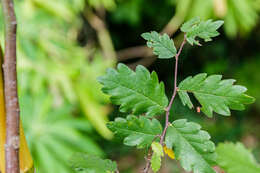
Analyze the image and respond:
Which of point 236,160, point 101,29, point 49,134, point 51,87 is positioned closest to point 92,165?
point 236,160

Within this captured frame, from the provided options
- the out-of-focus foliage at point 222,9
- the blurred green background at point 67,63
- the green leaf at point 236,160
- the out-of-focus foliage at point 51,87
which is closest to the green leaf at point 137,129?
the green leaf at point 236,160

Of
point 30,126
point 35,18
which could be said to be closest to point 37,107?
point 30,126

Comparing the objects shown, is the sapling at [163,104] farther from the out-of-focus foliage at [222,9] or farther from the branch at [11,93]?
the out-of-focus foliage at [222,9]

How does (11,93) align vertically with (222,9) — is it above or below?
below

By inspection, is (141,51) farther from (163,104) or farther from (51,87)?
(163,104)

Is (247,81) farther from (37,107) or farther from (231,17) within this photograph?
(37,107)

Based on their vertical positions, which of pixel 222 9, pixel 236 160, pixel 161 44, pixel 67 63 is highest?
pixel 222 9

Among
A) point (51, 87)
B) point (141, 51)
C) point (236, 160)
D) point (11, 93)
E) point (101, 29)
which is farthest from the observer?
point (141, 51)

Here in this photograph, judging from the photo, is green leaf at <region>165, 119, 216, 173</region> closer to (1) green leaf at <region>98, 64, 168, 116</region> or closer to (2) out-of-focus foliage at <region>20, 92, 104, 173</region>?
(1) green leaf at <region>98, 64, 168, 116</region>
